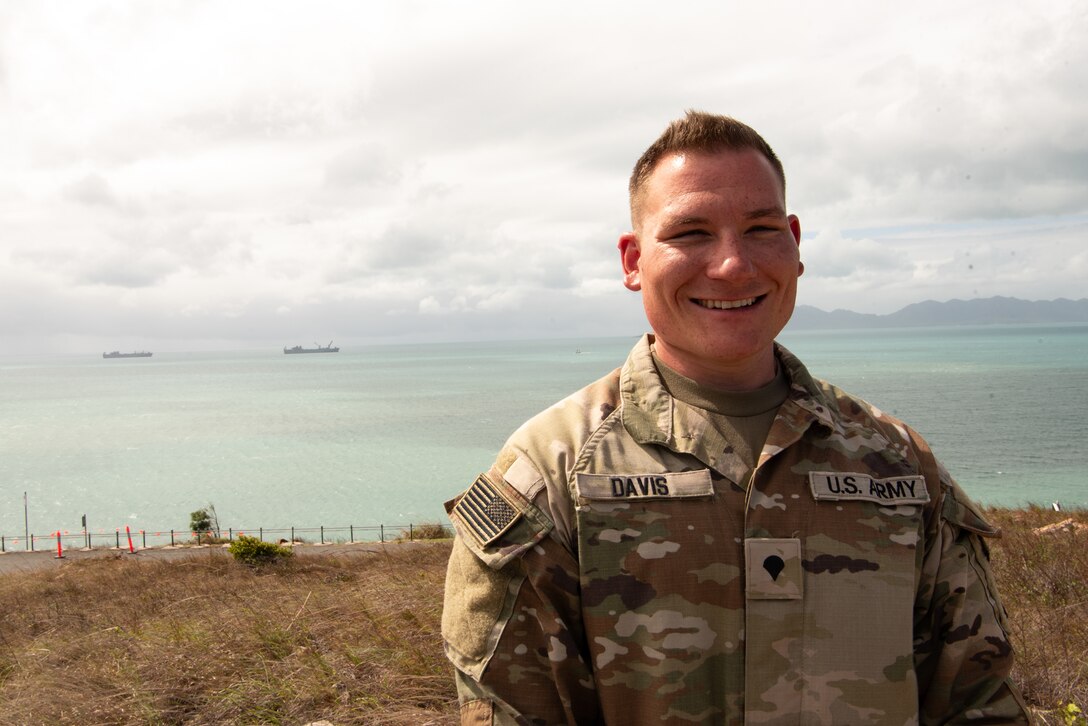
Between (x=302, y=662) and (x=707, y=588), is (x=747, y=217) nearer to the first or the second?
(x=707, y=588)

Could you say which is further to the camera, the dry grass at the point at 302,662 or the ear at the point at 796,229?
the dry grass at the point at 302,662

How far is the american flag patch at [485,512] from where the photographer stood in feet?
6.57

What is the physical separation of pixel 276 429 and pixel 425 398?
36.9 metres

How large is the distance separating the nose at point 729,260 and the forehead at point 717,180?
0.11 m

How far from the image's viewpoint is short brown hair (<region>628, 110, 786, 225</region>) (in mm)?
2129

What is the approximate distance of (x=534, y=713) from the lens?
1.95m

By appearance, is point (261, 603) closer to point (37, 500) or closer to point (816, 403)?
point (816, 403)

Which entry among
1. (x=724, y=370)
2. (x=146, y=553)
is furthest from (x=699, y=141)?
Answer: (x=146, y=553)

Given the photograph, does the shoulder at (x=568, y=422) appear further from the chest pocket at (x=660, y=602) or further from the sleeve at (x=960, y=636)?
the sleeve at (x=960, y=636)

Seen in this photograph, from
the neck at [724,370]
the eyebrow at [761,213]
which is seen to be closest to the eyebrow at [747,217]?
the eyebrow at [761,213]

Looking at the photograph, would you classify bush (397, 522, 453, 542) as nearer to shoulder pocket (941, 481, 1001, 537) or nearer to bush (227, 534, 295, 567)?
bush (227, 534, 295, 567)

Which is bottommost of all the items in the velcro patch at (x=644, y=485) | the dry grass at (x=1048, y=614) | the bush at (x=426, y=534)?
the bush at (x=426, y=534)

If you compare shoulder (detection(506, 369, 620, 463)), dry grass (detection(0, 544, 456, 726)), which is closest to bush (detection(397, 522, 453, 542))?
dry grass (detection(0, 544, 456, 726))

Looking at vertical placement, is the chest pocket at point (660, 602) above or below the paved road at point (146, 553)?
above
